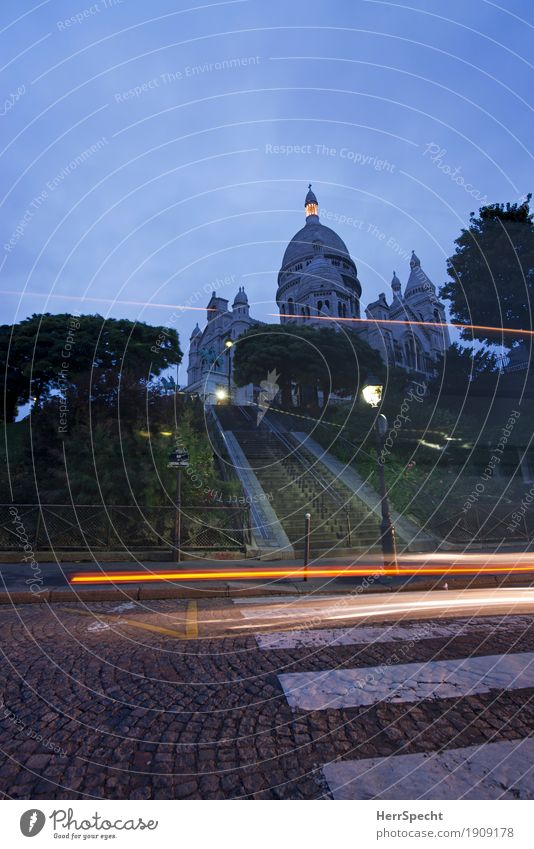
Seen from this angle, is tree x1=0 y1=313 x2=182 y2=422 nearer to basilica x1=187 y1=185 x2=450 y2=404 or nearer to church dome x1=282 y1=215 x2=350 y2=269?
basilica x1=187 y1=185 x2=450 y2=404

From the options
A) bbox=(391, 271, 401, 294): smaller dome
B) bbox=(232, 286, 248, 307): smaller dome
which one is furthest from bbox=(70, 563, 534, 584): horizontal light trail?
bbox=(391, 271, 401, 294): smaller dome

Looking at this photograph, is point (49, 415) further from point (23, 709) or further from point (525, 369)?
point (525, 369)

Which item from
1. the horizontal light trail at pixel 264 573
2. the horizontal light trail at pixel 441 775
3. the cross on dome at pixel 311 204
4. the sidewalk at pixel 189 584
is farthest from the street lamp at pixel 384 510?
the cross on dome at pixel 311 204

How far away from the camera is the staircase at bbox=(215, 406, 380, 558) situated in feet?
46.2

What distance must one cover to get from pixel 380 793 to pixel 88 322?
35478 mm

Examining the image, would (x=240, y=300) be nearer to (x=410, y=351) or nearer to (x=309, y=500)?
(x=410, y=351)

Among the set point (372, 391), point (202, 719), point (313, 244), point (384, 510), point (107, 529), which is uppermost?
point (313, 244)

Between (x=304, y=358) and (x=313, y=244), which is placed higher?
(x=313, y=244)

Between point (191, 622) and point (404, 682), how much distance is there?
10.5 feet

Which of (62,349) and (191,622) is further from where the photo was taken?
(62,349)

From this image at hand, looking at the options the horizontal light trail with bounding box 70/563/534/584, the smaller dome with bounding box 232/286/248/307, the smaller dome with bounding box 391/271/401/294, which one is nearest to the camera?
the horizontal light trail with bounding box 70/563/534/584

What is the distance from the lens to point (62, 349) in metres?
29.3

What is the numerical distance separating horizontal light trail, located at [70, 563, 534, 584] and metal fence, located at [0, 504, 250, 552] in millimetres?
2586

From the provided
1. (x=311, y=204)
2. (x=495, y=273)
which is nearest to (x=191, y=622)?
(x=495, y=273)
